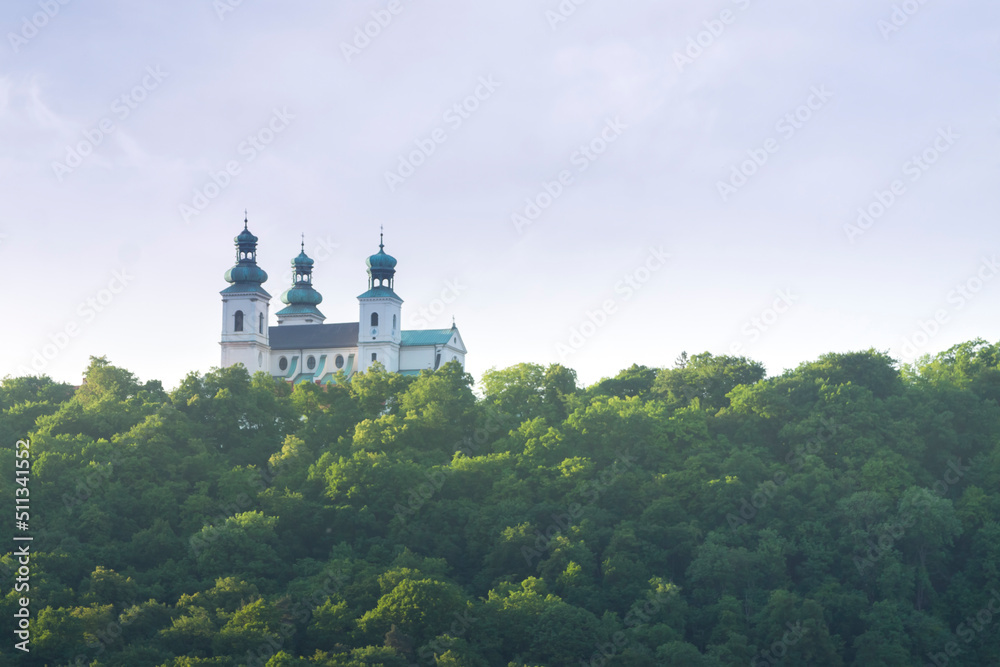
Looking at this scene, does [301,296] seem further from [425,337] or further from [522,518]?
[522,518]

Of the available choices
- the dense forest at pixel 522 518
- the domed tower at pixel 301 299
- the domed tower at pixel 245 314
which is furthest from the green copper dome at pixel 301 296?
the dense forest at pixel 522 518

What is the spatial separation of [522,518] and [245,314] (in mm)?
45149

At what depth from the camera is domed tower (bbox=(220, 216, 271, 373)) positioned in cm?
9281

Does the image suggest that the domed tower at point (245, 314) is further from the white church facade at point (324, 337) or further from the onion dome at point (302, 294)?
the onion dome at point (302, 294)

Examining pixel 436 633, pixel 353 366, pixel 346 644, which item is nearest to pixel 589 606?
pixel 436 633

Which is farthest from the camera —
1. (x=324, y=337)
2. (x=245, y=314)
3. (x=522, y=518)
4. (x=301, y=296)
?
(x=301, y=296)

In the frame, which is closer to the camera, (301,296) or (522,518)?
(522,518)

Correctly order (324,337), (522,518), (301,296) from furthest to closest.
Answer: (301,296), (324,337), (522,518)

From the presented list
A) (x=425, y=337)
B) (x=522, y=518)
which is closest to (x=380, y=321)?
(x=425, y=337)

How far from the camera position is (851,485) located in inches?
2157

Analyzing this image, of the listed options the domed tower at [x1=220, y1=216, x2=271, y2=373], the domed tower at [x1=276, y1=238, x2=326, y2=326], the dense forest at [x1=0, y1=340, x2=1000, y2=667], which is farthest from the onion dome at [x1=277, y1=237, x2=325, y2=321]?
the dense forest at [x1=0, y1=340, x2=1000, y2=667]

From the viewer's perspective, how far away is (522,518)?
53.3 metres

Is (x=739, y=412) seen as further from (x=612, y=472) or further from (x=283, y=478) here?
(x=283, y=478)

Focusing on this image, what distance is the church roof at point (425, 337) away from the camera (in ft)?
313
